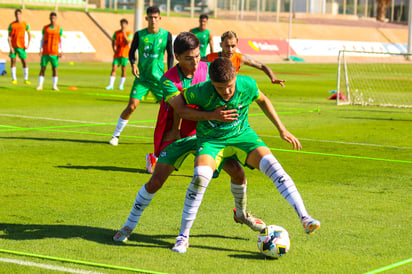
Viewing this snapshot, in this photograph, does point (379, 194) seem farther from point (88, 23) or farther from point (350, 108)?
point (88, 23)

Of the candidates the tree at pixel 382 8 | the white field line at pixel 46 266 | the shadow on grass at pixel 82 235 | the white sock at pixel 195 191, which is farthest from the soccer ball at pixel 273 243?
the tree at pixel 382 8

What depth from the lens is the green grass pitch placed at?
5691 mm

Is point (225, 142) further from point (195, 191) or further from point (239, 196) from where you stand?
point (239, 196)

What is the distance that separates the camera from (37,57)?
4091 centimetres

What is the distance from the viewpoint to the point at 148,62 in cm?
1217

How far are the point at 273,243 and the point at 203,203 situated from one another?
6.81 ft

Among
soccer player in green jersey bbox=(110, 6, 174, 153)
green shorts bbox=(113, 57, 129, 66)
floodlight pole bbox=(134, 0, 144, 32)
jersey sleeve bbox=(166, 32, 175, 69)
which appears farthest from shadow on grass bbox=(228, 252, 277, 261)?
floodlight pole bbox=(134, 0, 144, 32)

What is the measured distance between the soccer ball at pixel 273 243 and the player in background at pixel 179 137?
604mm

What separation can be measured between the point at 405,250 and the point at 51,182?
4.33 metres

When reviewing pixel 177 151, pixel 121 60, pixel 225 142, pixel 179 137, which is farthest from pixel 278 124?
pixel 121 60

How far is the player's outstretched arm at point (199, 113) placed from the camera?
5781mm

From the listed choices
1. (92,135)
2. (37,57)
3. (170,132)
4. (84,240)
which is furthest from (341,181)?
(37,57)

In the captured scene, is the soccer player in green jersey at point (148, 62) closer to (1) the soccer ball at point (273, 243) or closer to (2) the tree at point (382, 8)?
(1) the soccer ball at point (273, 243)

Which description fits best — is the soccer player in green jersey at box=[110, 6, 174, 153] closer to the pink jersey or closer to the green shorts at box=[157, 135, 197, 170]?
the pink jersey
